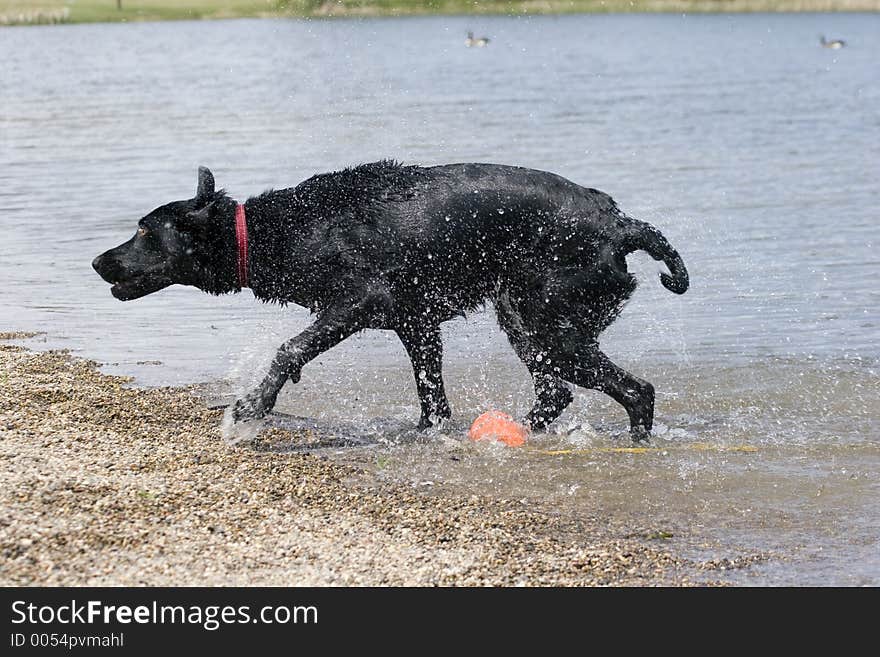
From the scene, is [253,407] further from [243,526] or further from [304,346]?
[243,526]

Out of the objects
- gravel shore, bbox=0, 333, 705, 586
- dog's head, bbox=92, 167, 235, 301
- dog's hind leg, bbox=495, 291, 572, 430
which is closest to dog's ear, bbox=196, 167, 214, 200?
dog's head, bbox=92, 167, 235, 301

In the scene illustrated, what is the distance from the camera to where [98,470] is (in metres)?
6.02

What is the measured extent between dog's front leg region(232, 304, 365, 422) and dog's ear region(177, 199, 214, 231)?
2.63 feet

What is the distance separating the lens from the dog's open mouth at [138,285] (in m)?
7.15

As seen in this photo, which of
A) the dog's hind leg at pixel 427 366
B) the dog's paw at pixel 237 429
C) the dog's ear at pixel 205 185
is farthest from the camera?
the dog's hind leg at pixel 427 366

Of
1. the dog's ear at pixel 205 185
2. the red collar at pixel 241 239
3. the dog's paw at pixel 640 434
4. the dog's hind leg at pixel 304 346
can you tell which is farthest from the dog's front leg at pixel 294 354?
the dog's paw at pixel 640 434

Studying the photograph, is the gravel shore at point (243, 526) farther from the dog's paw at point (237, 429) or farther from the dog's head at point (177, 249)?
the dog's head at point (177, 249)

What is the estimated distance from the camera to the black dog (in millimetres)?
7055

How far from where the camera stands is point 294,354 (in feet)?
22.7

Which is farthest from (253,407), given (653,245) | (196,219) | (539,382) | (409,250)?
(653,245)

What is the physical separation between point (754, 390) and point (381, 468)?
2873mm

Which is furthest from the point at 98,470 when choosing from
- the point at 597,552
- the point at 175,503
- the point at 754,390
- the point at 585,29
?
the point at 585,29

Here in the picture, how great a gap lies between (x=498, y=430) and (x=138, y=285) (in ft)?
7.06

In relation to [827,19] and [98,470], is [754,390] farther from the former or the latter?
[827,19]
